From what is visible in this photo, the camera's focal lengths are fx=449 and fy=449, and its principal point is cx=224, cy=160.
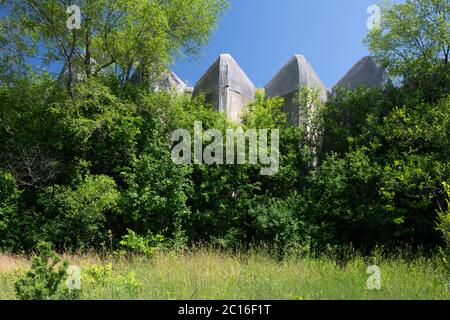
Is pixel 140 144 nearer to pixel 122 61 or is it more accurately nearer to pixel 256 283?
pixel 122 61

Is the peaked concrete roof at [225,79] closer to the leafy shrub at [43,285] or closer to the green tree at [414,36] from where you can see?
the green tree at [414,36]

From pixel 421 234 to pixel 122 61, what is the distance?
10.2m

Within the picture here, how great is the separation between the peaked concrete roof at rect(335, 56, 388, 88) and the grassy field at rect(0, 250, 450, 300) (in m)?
6.92

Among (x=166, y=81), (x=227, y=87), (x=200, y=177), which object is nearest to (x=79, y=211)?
(x=200, y=177)

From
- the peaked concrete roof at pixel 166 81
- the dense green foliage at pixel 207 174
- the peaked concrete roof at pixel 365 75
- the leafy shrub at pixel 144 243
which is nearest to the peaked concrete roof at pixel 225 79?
the peaked concrete roof at pixel 166 81

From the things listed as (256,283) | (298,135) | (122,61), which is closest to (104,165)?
(122,61)

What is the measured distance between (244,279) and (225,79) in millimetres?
9262

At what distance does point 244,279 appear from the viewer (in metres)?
7.50

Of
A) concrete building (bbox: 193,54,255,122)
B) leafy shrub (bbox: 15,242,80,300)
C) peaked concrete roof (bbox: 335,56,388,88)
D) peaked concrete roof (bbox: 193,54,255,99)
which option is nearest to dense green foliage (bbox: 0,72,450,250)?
peaked concrete roof (bbox: 335,56,388,88)

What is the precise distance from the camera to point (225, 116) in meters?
14.1

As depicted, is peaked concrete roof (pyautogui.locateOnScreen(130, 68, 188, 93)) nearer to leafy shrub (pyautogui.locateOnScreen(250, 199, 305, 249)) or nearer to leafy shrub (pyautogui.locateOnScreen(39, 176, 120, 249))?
leafy shrub (pyautogui.locateOnScreen(39, 176, 120, 249))

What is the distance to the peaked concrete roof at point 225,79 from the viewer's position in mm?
15484

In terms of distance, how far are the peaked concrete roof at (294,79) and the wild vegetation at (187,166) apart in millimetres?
817

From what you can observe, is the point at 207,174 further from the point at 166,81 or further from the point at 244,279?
the point at 244,279
